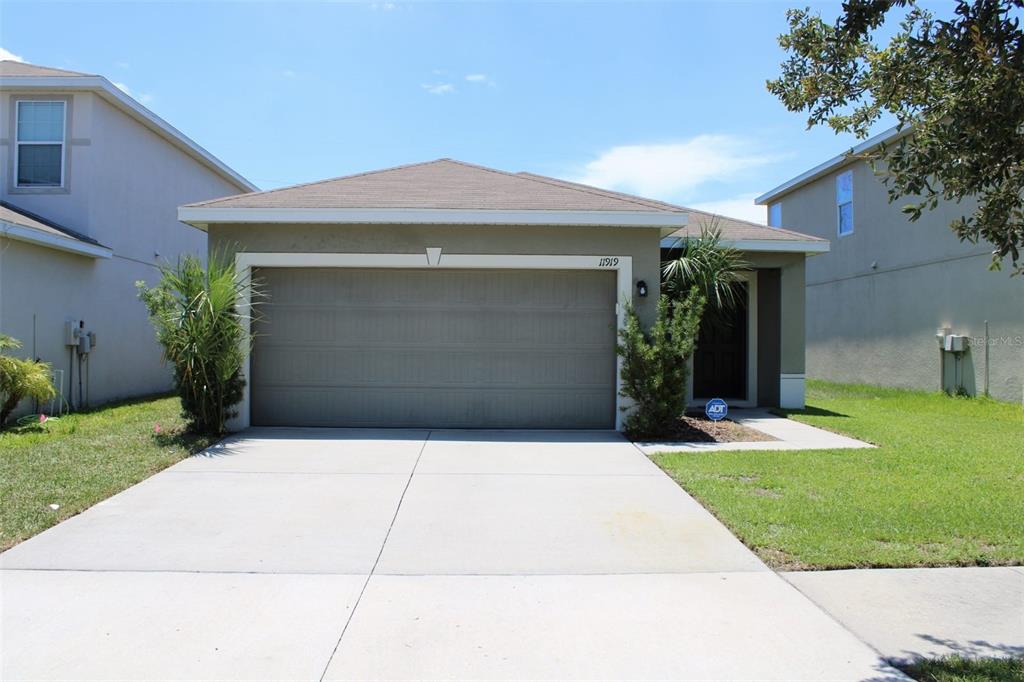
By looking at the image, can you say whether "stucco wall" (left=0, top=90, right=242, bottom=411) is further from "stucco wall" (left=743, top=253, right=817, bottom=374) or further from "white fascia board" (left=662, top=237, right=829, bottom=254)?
"stucco wall" (left=743, top=253, right=817, bottom=374)

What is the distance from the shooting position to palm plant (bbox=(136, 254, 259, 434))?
9.04 metres

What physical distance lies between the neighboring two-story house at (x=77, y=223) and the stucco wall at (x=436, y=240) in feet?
11.0

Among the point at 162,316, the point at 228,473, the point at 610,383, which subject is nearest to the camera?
the point at 228,473

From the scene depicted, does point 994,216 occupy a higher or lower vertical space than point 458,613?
higher

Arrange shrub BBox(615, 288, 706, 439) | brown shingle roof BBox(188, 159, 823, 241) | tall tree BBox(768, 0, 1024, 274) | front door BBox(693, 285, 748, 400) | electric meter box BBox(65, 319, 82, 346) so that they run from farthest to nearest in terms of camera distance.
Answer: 1. front door BBox(693, 285, 748, 400)
2. electric meter box BBox(65, 319, 82, 346)
3. brown shingle roof BBox(188, 159, 823, 241)
4. shrub BBox(615, 288, 706, 439)
5. tall tree BBox(768, 0, 1024, 274)

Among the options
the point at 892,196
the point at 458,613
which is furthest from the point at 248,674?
the point at 892,196

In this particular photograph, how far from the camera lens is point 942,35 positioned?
3.30 metres

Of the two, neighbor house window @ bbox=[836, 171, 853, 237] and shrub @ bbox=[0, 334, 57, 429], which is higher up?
neighbor house window @ bbox=[836, 171, 853, 237]

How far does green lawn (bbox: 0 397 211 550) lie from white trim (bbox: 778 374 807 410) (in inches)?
396

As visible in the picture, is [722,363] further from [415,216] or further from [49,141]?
[49,141]

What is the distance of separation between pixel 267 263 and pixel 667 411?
20.2ft

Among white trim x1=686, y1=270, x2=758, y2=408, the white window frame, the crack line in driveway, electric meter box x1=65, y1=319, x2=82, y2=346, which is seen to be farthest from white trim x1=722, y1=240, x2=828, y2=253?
the white window frame

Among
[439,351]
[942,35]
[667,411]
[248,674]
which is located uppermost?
[942,35]

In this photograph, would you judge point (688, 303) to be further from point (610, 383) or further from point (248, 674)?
point (248, 674)
